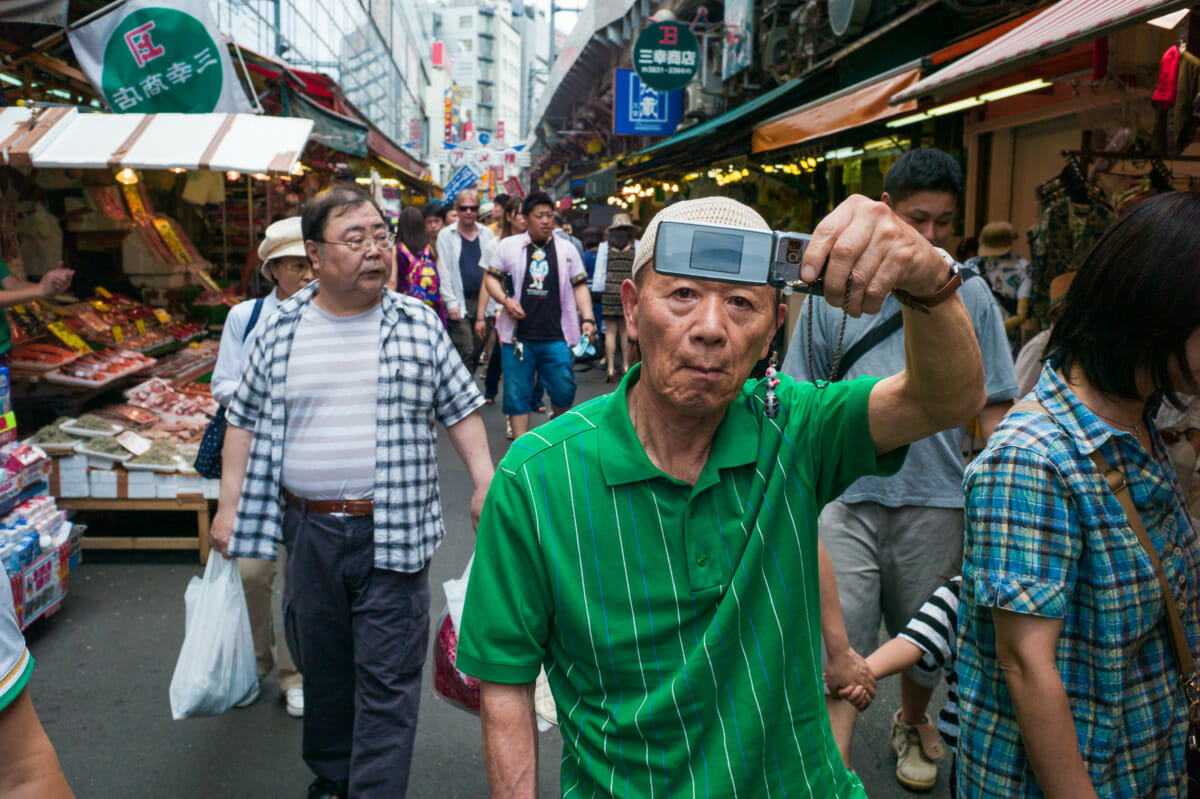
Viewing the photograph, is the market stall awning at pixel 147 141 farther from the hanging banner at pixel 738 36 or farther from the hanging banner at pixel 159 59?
the hanging banner at pixel 738 36

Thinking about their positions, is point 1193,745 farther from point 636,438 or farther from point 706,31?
point 706,31

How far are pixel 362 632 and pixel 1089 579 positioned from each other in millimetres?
2121

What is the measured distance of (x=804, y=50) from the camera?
12.2 metres

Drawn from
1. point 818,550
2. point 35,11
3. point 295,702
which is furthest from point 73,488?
point 818,550

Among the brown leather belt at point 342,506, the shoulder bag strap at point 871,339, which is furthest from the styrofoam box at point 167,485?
the shoulder bag strap at point 871,339

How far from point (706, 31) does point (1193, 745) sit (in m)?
17.1

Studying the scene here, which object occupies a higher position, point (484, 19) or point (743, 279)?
point (484, 19)

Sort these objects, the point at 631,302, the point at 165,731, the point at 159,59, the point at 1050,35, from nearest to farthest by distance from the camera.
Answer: the point at 631,302
the point at 1050,35
the point at 165,731
the point at 159,59

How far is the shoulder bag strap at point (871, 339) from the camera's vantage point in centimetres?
301

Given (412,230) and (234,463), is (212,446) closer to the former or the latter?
(234,463)

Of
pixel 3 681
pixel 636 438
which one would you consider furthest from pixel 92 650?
pixel 636 438

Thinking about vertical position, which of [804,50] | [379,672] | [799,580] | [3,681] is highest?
[804,50]

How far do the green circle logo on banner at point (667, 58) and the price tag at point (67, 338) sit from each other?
1085cm

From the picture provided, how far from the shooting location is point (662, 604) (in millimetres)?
1513
